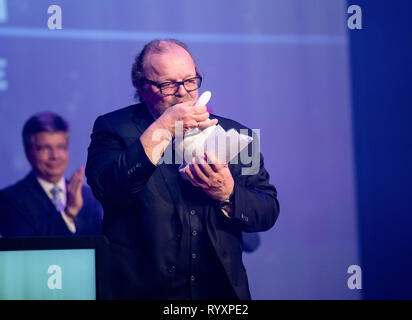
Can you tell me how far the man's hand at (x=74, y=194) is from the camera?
2938mm

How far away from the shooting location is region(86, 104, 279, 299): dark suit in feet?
5.73

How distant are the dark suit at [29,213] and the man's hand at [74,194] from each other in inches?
2.2

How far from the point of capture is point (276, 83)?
2873 millimetres

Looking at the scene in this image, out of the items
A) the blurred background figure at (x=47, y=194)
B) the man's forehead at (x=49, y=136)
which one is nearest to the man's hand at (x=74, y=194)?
the blurred background figure at (x=47, y=194)

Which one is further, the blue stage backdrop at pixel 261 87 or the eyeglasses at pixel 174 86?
the blue stage backdrop at pixel 261 87

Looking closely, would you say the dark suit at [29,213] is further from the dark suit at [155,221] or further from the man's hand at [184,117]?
the man's hand at [184,117]

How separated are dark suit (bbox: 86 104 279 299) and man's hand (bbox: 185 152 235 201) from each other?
5 cm

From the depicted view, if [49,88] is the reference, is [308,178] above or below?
below

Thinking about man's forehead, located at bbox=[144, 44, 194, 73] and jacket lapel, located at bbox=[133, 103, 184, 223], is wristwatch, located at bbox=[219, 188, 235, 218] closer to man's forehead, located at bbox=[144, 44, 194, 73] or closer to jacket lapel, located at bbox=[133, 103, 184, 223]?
jacket lapel, located at bbox=[133, 103, 184, 223]
